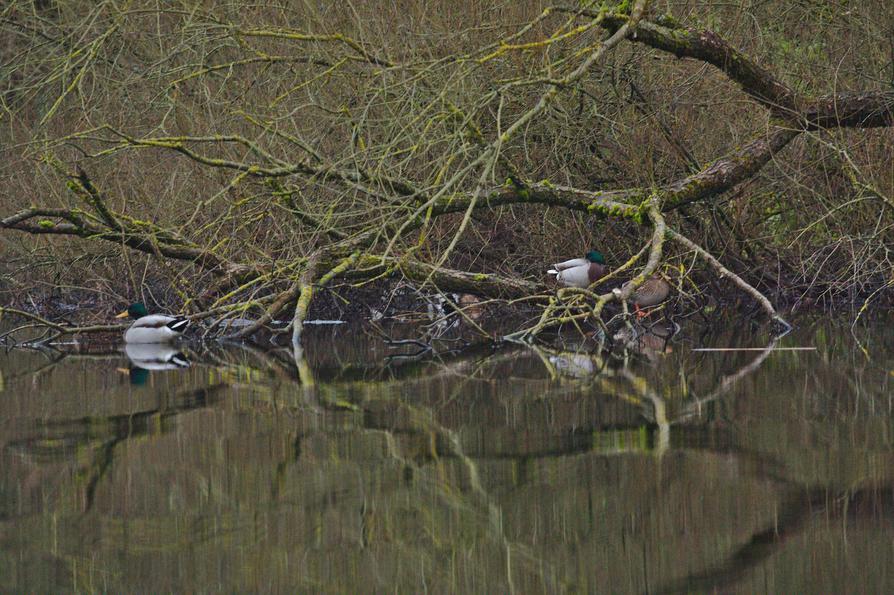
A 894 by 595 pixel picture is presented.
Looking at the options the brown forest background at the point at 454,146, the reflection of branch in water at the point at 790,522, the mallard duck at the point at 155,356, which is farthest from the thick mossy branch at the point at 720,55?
the reflection of branch in water at the point at 790,522

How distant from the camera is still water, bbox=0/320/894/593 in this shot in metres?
3.96

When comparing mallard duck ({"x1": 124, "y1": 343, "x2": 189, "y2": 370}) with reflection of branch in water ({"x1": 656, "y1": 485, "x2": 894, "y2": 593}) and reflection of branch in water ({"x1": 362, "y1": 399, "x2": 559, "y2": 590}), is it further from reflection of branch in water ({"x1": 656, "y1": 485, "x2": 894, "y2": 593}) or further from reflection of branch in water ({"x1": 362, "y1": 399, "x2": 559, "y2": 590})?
reflection of branch in water ({"x1": 656, "y1": 485, "x2": 894, "y2": 593})

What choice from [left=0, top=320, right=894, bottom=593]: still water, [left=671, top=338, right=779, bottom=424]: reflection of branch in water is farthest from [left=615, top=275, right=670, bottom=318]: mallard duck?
[left=0, top=320, right=894, bottom=593]: still water

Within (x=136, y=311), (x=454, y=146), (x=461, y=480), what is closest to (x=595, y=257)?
(x=454, y=146)

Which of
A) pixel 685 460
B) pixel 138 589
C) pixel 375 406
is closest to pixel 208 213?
pixel 375 406

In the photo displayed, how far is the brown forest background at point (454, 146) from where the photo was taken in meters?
10.8

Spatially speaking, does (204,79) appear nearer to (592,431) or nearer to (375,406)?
(375,406)

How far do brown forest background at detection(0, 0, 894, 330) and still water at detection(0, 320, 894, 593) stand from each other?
246 cm

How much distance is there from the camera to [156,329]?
1131 cm

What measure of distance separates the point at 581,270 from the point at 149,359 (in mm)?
3712

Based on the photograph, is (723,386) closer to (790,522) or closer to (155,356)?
(790,522)

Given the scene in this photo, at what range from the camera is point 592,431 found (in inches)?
242

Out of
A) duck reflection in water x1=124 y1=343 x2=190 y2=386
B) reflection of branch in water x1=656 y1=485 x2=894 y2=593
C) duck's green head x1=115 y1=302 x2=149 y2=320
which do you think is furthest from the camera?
duck's green head x1=115 y1=302 x2=149 y2=320

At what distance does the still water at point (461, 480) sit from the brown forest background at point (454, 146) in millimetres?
2460
